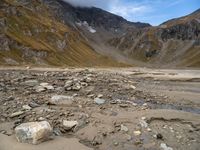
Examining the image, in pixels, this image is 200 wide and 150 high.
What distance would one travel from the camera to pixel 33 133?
1388 cm

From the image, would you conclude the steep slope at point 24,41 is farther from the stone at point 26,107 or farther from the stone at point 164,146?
the stone at point 164,146

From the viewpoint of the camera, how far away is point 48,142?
14070 mm

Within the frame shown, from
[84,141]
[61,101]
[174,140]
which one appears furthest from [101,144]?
[61,101]

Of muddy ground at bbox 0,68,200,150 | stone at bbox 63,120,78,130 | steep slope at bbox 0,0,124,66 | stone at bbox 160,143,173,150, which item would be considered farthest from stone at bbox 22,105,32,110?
steep slope at bbox 0,0,124,66

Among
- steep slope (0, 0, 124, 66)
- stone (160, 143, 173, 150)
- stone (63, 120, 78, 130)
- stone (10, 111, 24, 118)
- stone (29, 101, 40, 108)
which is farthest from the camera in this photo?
steep slope (0, 0, 124, 66)

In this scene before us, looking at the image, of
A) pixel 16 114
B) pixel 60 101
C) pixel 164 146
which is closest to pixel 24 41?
pixel 60 101

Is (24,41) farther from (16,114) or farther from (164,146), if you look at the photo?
(164,146)

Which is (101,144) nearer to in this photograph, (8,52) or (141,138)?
(141,138)

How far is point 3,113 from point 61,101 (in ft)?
12.1

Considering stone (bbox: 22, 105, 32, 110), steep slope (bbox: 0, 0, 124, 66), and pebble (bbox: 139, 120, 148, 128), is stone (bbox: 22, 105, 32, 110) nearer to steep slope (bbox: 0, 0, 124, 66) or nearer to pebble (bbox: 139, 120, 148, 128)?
pebble (bbox: 139, 120, 148, 128)

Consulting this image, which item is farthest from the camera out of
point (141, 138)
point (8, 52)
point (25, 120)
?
point (8, 52)

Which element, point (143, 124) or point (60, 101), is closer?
point (143, 124)

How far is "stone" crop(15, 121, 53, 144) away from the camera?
45.3 ft

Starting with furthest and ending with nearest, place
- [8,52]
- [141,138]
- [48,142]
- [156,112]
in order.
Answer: [8,52]
[156,112]
[141,138]
[48,142]
